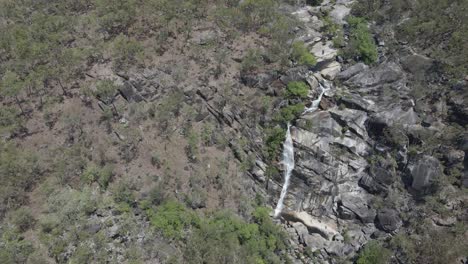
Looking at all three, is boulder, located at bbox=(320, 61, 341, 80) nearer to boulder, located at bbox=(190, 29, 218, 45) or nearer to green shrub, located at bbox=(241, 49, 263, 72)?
green shrub, located at bbox=(241, 49, 263, 72)

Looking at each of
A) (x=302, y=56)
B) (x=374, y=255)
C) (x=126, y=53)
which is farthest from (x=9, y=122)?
(x=374, y=255)

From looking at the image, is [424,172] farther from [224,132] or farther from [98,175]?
[98,175]

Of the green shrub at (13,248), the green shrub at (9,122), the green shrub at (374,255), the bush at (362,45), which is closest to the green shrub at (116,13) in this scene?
the green shrub at (9,122)

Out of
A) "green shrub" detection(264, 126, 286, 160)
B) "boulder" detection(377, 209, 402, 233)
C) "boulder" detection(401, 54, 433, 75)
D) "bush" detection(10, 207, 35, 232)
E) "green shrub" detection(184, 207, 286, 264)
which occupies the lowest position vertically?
"boulder" detection(377, 209, 402, 233)

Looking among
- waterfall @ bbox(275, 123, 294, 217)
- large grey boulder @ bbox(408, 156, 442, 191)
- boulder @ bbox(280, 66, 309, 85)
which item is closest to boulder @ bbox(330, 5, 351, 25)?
boulder @ bbox(280, 66, 309, 85)

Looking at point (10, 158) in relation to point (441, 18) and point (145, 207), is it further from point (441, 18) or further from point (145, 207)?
point (441, 18)

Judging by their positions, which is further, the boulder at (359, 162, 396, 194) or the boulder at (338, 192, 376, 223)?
the boulder at (359, 162, 396, 194)

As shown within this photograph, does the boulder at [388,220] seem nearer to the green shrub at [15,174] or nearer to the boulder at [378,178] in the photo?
the boulder at [378,178]
